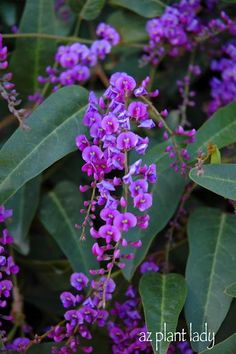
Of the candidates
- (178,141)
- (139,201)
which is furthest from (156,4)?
(139,201)

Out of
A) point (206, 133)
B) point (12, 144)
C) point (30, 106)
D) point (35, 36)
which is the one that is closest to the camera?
point (12, 144)

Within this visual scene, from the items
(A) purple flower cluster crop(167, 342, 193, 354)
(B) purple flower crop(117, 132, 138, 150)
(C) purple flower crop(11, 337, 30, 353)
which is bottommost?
(A) purple flower cluster crop(167, 342, 193, 354)

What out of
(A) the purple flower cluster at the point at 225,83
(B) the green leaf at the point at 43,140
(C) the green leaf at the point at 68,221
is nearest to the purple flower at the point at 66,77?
(B) the green leaf at the point at 43,140

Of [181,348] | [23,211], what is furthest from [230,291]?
[23,211]

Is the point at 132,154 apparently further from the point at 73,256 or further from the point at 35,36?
the point at 35,36

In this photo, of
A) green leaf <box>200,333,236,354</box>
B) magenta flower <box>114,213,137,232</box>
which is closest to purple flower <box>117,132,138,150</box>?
magenta flower <box>114,213,137,232</box>

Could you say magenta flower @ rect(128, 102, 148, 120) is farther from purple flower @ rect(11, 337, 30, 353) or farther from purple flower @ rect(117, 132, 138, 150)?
purple flower @ rect(11, 337, 30, 353)
